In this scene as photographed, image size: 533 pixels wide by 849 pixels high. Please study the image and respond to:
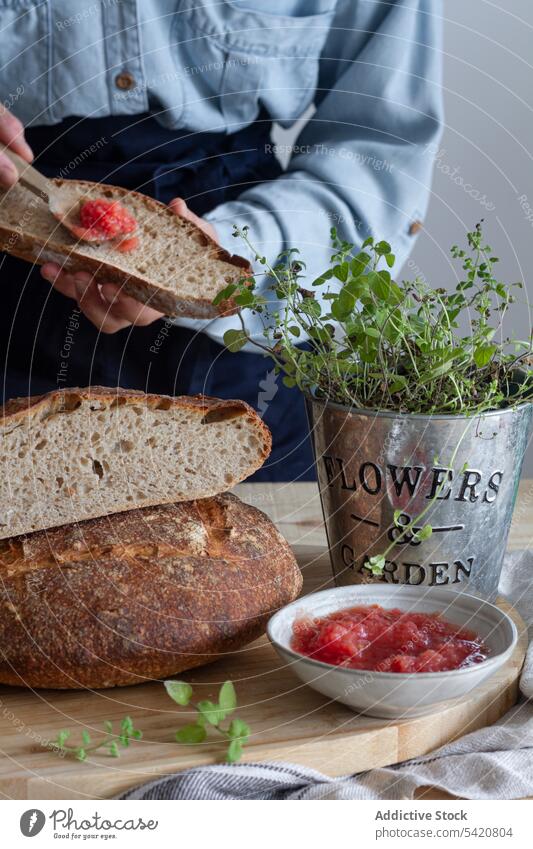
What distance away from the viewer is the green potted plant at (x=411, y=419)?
1.06 metres

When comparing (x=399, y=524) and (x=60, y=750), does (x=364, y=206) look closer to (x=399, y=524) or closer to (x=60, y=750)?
(x=399, y=524)

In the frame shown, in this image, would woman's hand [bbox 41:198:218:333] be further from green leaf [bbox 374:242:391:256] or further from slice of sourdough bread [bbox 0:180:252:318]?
green leaf [bbox 374:242:391:256]

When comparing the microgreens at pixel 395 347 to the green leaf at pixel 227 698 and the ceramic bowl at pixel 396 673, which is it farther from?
the green leaf at pixel 227 698

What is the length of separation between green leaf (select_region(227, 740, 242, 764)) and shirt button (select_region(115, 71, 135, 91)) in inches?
46.7

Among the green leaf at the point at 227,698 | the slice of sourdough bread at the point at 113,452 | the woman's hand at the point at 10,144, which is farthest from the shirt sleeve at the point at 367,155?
the green leaf at the point at 227,698

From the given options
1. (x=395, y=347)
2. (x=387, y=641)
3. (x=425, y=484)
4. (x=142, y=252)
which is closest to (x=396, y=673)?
(x=387, y=641)

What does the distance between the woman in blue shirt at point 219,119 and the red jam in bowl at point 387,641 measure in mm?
708

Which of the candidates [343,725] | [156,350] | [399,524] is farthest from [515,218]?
[343,725]

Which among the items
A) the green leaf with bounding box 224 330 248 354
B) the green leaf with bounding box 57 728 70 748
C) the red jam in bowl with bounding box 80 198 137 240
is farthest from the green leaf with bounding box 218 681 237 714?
the red jam in bowl with bounding box 80 198 137 240

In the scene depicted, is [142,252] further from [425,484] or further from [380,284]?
[425,484]

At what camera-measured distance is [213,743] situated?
34.0 inches

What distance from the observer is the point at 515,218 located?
1.99 meters

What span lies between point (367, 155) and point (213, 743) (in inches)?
45.4
